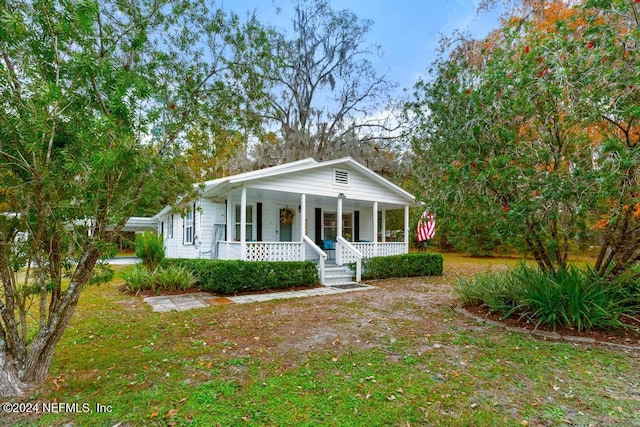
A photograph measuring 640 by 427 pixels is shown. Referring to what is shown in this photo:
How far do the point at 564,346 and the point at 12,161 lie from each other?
21.0ft

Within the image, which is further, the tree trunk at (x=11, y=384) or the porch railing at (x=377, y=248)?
the porch railing at (x=377, y=248)

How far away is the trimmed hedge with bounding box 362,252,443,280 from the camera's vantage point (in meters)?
11.3

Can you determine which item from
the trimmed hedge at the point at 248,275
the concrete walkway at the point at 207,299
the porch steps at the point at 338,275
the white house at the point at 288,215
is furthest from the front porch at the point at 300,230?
the concrete walkway at the point at 207,299

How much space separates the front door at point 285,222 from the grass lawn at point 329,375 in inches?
287

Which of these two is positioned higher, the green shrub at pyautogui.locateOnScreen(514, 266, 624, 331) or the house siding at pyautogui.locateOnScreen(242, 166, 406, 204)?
the house siding at pyautogui.locateOnScreen(242, 166, 406, 204)

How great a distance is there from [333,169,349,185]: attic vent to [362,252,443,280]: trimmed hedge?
Answer: 117 inches

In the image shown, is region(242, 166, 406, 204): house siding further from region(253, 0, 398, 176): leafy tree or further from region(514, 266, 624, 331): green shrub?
region(253, 0, 398, 176): leafy tree

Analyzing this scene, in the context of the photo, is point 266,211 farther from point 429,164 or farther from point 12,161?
point 12,161

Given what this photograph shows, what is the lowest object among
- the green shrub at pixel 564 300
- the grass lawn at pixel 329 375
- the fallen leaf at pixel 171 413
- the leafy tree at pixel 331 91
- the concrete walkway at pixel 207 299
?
the concrete walkway at pixel 207 299

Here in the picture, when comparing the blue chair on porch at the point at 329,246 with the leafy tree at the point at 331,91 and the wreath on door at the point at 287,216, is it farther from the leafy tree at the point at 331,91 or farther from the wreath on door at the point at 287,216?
the leafy tree at the point at 331,91

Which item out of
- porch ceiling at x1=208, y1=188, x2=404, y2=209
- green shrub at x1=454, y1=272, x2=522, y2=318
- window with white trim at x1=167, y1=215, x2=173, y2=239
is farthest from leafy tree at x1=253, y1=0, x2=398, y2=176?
green shrub at x1=454, y1=272, x2=522, y2=318

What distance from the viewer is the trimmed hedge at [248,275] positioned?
27.3 feet

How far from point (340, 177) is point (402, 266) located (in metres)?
4.01

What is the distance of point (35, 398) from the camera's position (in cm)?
290
